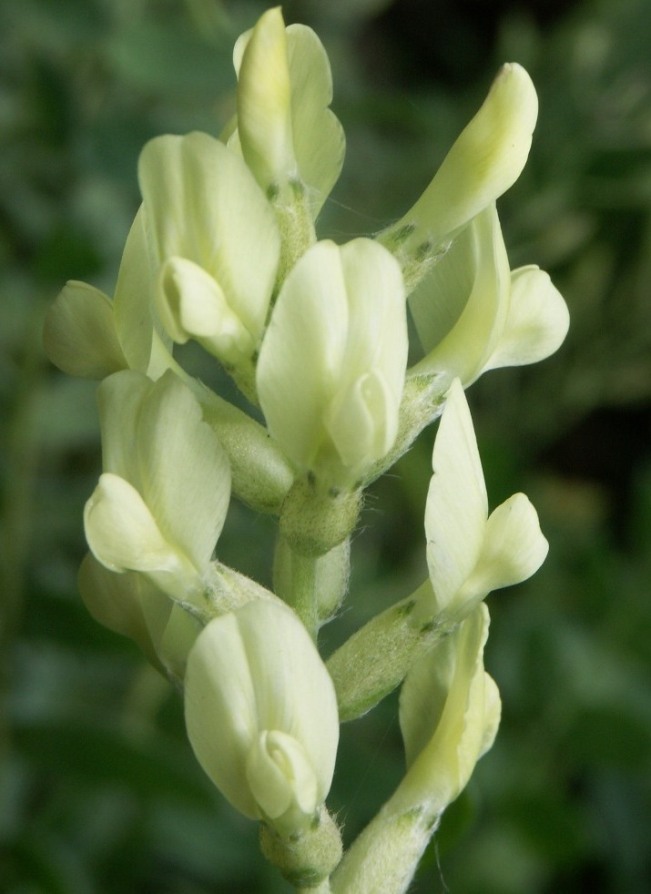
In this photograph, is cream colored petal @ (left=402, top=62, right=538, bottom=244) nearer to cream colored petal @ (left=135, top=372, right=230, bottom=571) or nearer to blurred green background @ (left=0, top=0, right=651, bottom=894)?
cream colored petal @ (left=135, top=372, right=230, bottom=571)

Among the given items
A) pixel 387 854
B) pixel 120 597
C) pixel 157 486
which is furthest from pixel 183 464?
pixel 387 854

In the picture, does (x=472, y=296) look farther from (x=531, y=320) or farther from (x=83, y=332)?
(x=83, y=332)

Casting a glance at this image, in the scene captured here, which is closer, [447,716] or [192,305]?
[192,305]

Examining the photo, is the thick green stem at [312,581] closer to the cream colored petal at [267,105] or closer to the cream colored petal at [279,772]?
the cream colored petal at [279,772]

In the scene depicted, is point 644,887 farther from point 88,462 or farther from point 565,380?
point 88,462

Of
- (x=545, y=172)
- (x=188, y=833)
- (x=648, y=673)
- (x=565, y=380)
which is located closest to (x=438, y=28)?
(x=565, y=380)

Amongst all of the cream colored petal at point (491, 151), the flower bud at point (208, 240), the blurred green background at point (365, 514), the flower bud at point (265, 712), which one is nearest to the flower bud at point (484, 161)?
the cream colored petal at point (491, 151)

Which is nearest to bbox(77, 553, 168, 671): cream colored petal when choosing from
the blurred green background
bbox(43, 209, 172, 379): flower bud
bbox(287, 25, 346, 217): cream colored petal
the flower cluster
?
the flower cluster
